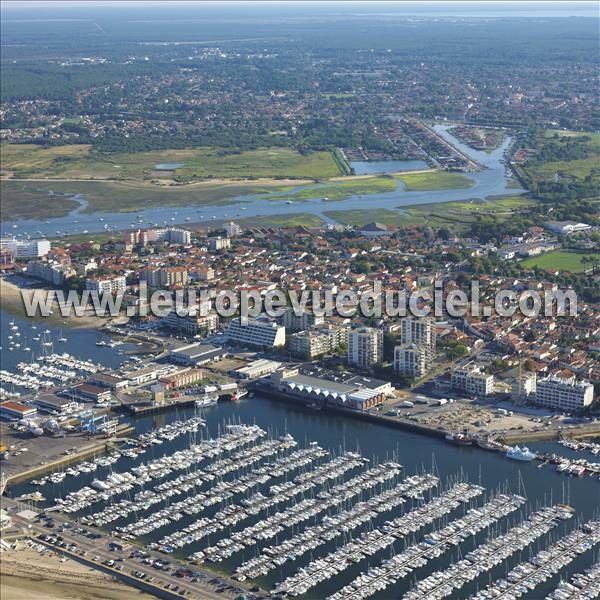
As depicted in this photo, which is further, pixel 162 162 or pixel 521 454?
pixel 162 162

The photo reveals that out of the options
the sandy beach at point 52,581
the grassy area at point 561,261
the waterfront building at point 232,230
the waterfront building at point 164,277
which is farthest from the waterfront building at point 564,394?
the waterfront building at point 232,230

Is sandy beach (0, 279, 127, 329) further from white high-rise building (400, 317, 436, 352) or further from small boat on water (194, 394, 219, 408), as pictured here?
white high-rise building (400, 317, 436, 352)

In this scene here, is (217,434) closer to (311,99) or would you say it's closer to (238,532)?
(238,532)

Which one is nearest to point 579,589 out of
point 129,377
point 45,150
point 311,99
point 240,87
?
point 129,377

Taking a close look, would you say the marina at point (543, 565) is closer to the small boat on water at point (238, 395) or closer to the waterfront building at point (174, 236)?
the small boat on water at point (238, 395)

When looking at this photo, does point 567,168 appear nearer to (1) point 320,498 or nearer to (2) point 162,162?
(2) point 162,162

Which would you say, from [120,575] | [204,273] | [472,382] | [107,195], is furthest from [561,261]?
[120,575]

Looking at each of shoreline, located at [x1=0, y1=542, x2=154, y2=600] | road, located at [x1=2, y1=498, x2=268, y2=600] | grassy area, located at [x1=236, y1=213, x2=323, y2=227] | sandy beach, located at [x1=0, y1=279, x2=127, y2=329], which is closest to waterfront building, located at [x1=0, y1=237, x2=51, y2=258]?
sandy beach, located at [x1=0, y1=279, x2=127, y2=329]

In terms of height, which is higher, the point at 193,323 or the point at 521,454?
the point at 193,323
